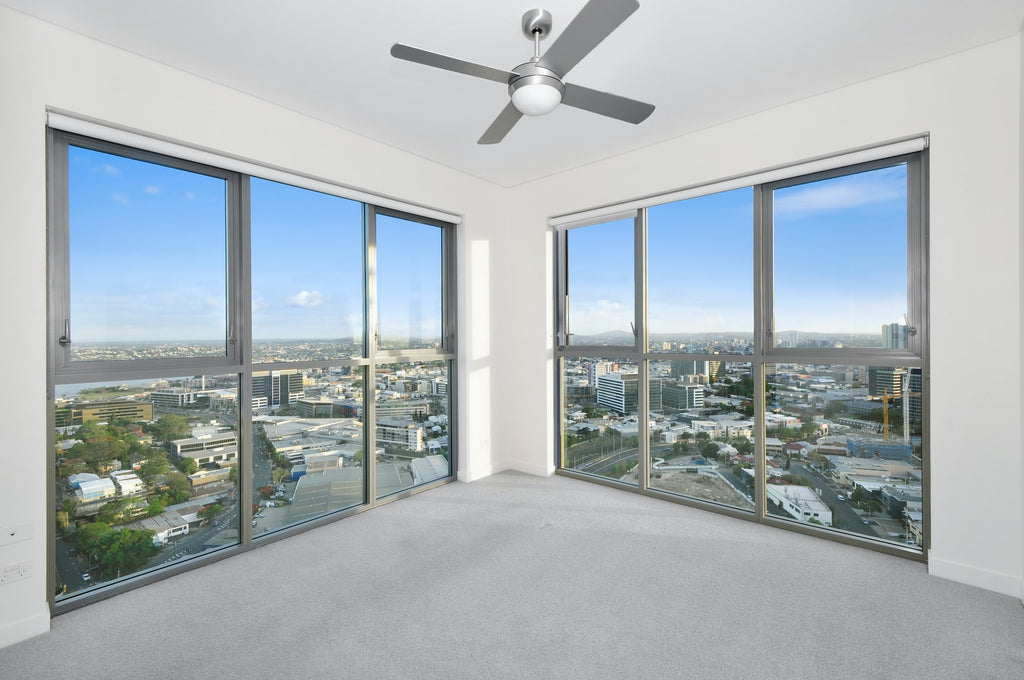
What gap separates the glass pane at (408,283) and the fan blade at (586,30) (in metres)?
2.11

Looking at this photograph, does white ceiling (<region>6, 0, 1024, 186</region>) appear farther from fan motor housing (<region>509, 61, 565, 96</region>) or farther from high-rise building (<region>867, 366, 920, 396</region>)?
high-rise building (<region>867, 366, 920, 396</region>)

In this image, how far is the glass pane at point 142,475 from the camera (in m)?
2.26

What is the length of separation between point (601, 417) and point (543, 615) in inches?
81.7

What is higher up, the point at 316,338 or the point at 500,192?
the point at 500,192

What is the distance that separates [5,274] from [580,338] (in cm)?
350

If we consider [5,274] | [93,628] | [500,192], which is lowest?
[93,628]

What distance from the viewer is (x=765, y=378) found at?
10.3 ft

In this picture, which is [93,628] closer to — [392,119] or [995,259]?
[392,119]

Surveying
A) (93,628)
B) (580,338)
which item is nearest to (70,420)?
(93,628)

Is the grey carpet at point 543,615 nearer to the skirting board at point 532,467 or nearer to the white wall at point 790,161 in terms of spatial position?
the white wall at point 790,161

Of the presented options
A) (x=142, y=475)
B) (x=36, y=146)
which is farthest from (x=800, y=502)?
(x=36, y=146)

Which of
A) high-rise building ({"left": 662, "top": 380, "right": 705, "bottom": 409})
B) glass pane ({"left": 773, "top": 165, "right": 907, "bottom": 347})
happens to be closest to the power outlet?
high-rise building ({"left": 662, "top": 380, "right": 705, "bottom": 409})

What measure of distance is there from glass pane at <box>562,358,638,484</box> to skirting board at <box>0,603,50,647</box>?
3.35 m

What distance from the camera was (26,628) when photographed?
1995 millimetres
